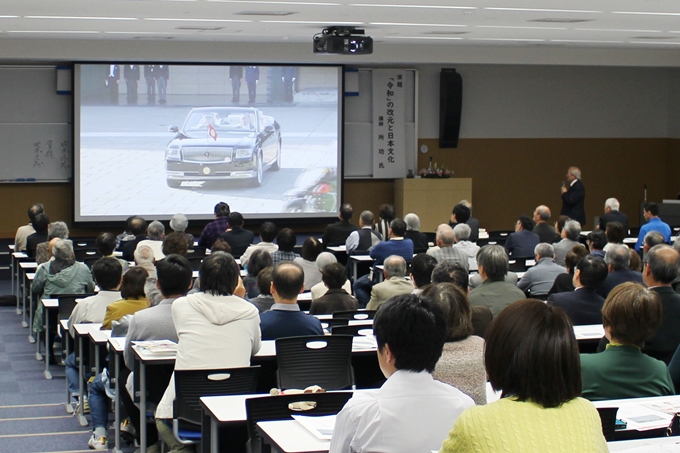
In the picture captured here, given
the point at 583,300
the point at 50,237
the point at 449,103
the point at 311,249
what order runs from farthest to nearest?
the point at 449,103
the point at 50,237
the point at 311,249
the point at 583,300

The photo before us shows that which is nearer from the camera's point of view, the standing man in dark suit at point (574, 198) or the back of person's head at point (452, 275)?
the back of person's head at point (452, 275)

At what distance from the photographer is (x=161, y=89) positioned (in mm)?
13719

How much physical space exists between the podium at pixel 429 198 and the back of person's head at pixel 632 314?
34.8 ft

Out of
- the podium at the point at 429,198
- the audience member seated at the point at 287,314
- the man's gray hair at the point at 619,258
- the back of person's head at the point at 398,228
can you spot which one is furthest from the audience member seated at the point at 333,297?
the podium at the point at 429,198

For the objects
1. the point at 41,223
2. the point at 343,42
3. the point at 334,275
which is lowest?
the point at 334,275

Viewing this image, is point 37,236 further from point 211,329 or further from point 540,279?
point 211,329

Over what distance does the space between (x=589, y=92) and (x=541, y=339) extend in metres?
14.8

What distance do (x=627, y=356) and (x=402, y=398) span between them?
1.45 meters

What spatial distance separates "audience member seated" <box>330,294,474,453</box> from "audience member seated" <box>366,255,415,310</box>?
4.05 m

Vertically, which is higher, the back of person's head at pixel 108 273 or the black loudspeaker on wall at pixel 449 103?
the black loudspeaker on wall at pixel 449 103

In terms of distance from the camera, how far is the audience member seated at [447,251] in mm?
8305

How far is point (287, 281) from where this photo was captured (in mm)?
5180

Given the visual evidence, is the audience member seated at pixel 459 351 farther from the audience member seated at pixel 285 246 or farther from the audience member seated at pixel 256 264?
the audience member seated at pixel 285 246

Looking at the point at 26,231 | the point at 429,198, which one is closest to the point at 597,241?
the point at 429,198
